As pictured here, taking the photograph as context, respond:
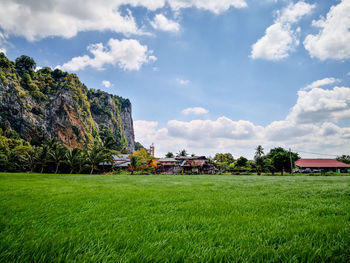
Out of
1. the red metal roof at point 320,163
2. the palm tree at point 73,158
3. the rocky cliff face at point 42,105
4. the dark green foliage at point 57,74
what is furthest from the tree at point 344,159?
the dark green foliage at point 57,74

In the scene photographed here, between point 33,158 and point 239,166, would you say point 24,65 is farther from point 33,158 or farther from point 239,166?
point 239,166

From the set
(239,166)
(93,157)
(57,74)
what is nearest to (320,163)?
(239,166)

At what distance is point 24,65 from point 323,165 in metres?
130

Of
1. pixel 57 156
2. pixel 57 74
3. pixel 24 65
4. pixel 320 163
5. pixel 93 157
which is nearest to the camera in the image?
pixel 57 156

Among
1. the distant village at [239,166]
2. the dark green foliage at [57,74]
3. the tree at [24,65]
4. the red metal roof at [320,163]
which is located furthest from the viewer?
the dark green foliage at [57,74]

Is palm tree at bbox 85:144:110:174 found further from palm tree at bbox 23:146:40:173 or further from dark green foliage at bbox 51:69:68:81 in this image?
dark green foliage at bbox 51:69:68:81

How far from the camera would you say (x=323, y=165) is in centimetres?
5419

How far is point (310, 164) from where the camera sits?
56.1 metres

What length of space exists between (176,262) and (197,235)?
23.8 inches

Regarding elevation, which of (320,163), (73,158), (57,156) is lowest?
(73,158)

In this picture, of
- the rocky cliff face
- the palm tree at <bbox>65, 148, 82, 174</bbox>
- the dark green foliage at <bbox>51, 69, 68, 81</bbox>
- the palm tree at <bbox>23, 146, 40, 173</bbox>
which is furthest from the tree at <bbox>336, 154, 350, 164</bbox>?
the dark green foliage at <bbox>51, 69, 68, 81</bbox>

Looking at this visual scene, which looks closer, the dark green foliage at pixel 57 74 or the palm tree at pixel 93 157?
the palm tree at pixel 93 157

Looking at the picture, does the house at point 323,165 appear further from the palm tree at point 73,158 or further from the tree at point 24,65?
the tree at point 24,65

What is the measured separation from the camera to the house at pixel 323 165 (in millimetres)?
52812
